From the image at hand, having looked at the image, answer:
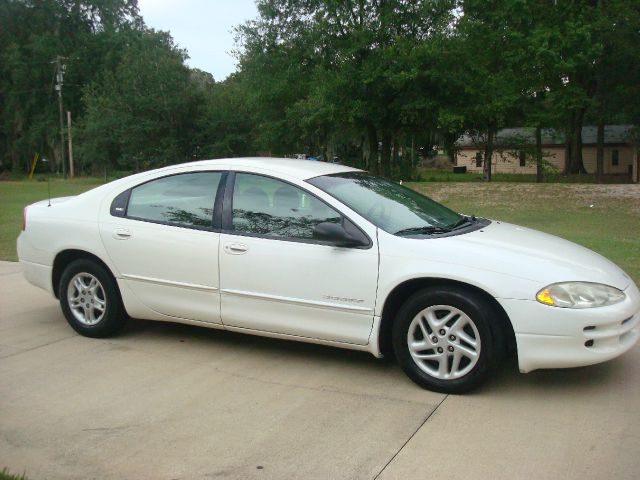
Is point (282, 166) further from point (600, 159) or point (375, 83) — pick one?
point (600, 159)

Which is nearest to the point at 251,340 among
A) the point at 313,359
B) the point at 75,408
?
the point at 313,359

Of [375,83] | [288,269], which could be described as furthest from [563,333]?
[375,83]

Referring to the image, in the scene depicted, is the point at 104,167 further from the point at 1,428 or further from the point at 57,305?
the point at 1,428

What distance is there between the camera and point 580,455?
3.46 metres

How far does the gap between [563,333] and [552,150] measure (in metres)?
60.2

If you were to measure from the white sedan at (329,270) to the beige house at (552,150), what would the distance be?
1527 inches

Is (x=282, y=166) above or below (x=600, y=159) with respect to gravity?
A: below

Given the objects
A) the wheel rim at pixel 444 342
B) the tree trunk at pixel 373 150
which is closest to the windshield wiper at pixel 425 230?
the wheel rim at pixel 444 342

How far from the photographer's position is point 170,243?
17.0ft

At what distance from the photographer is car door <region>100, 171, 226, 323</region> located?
508 centimetres

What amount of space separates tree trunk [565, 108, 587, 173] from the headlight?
125ft

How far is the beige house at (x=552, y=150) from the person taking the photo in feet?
141

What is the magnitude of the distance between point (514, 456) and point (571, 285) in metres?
1.23

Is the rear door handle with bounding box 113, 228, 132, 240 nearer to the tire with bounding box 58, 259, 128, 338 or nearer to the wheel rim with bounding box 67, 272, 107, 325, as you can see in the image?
the tire with bounding box 58, 259, 128, 338
